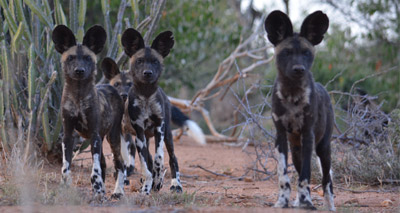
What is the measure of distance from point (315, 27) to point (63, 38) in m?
2.51

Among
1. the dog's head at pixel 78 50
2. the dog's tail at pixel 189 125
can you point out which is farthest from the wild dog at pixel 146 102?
the dog's tail at pixel 189 125

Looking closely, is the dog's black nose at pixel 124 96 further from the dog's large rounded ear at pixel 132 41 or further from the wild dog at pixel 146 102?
the dog's large rounded ear at pixel 132 41

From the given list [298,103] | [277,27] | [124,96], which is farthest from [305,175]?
[124,96]

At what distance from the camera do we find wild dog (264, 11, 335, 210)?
4.26 meters

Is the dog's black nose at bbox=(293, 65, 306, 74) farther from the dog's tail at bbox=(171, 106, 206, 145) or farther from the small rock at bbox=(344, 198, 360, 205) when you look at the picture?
the dog's tail at bbox=(171, 106, 206, 145)

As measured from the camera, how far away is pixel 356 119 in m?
7.07

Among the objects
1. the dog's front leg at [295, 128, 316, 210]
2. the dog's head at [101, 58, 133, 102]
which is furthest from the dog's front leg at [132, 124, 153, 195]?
the dog's front leg at [295, 128, 316, 210]

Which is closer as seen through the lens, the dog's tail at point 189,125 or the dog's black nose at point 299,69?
the dog's black nose at point 299,69

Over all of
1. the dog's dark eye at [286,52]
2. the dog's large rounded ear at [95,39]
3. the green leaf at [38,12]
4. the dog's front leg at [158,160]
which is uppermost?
the green leaf at [38,12]

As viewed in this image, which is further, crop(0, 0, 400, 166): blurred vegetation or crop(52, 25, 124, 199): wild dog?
crop(0, 0, 400, 166): blurred vegetation

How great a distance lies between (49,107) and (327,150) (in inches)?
160

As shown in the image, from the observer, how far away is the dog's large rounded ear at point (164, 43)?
5992 mm

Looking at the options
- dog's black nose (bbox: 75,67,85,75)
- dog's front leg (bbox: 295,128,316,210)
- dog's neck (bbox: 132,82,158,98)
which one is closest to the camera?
dog's front leg (bbox: 295,128,316,210)

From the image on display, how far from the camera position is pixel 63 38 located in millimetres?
5363
